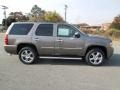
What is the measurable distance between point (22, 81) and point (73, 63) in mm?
3687

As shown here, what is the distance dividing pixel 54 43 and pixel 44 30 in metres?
0.71

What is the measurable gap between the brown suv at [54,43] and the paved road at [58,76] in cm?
45

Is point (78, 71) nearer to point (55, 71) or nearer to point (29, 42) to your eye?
point (55, 71)

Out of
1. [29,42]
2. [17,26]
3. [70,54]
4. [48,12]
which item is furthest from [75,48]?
[48,12]

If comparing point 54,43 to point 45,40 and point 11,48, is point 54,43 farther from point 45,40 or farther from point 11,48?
point 11,48

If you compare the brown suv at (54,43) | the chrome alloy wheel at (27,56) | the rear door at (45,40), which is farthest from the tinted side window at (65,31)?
the chrome alloy wheel at (27,56)

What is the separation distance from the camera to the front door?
1020 centimetres

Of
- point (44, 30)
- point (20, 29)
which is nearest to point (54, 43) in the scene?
point (44, 30)

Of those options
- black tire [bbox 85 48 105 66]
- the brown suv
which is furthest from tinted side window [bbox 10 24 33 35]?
black tire [bbox 85 48 105 66]

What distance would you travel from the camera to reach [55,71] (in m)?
9.00

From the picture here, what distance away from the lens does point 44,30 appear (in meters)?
10.5

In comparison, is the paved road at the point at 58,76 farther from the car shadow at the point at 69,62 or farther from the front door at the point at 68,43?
the front door at the point at 68,43

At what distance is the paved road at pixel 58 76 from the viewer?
6973 mm

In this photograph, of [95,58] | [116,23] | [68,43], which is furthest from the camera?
[116,23]
